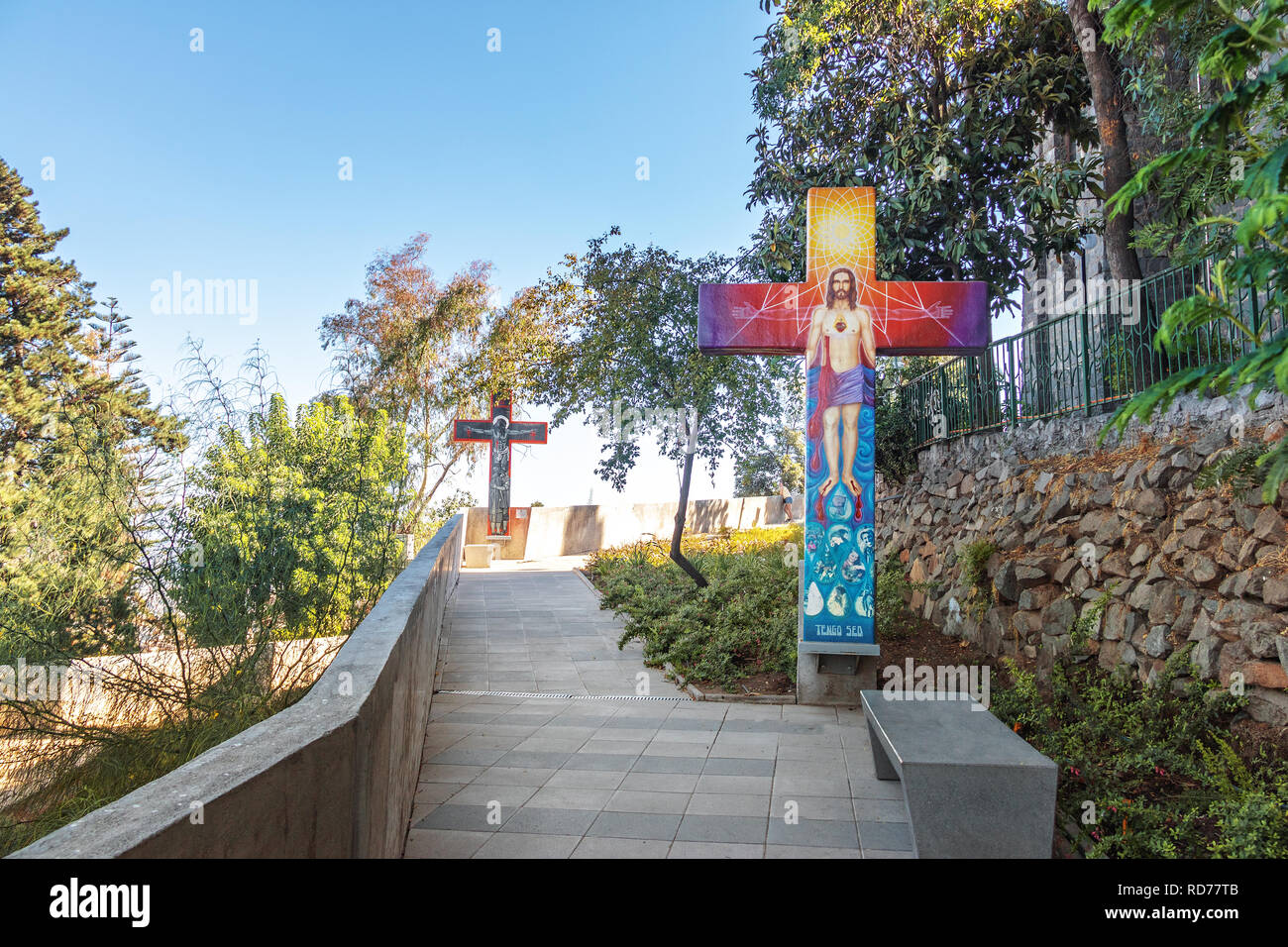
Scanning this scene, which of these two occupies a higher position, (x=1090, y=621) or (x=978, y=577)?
(x=978, y=577)

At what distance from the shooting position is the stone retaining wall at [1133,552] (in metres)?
4.34

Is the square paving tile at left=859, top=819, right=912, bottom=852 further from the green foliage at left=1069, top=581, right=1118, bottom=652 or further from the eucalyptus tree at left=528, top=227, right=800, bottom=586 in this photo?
the eucalyptus tree at left=528, top=227, right=800, bottom=586

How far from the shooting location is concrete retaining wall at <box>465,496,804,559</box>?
63.6 feet

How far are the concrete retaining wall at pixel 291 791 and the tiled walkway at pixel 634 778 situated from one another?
2.74 ft

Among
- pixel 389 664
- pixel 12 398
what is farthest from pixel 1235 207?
pixel 12 398

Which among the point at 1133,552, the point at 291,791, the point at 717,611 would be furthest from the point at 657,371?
the point at 291,791

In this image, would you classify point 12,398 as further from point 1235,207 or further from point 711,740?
point 1235,207

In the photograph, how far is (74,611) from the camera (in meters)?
4.51

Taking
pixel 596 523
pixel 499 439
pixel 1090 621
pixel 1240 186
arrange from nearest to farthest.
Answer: pixel 1240 186
pixel 1090 621
pixel 499 439
pixel 596 523

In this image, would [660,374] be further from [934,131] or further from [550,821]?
[550,821]

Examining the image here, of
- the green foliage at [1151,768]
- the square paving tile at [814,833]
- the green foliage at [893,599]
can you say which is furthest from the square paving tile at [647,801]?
the green foliage at [893,599]

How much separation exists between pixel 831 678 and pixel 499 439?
13.3 metres

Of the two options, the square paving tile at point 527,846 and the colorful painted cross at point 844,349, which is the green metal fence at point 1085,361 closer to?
the colorful painted cross at point 844,349

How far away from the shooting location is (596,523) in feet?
68.9
